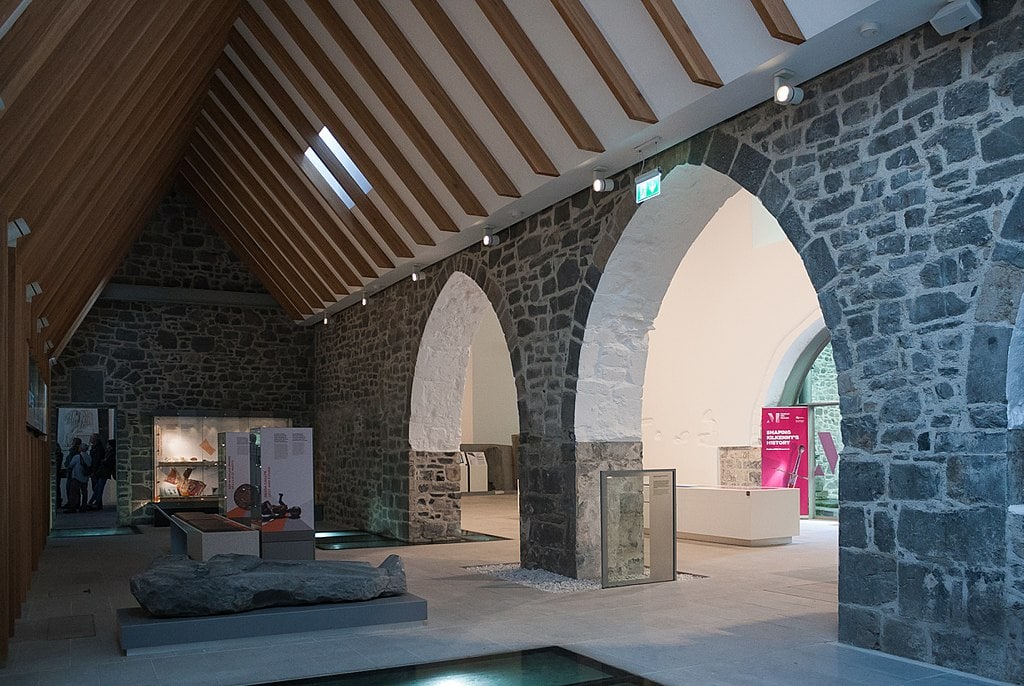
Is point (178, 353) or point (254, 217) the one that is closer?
point (254, 217)

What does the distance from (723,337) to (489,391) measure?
962 centimetres

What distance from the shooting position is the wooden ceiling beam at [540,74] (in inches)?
266

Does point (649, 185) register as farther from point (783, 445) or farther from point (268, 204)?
point (783, 445)

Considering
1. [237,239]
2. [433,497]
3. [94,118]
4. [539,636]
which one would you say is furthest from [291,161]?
[539,636]

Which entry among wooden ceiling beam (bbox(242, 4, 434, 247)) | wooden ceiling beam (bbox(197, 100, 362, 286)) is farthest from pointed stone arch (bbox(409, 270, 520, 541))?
wooden ceiling beam (bbox(242, 4, 434, 247))

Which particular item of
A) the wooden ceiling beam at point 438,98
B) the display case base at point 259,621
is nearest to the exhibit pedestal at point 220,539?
the display case base at point 259,621

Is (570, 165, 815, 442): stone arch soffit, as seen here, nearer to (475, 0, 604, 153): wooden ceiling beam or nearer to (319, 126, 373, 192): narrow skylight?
(475, 0, 604, 153): wooden ceiling beam

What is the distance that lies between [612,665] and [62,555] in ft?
27.8

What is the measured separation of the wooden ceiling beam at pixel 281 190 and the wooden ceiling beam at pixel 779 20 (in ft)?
25.4

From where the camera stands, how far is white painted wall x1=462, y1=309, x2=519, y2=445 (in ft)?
74.6

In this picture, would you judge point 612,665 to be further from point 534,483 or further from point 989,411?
point 534,483

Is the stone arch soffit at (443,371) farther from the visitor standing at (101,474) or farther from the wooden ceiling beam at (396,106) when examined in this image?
the visitor standing at (101,474)

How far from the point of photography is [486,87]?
7551mm

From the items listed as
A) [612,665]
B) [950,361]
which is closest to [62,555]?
[612,665]
